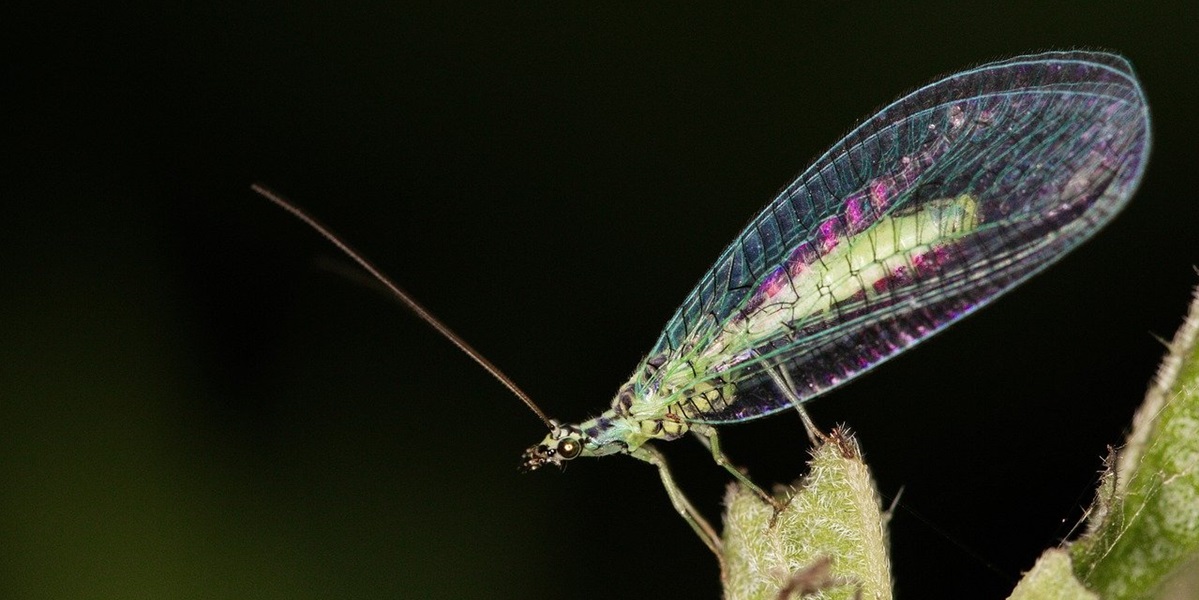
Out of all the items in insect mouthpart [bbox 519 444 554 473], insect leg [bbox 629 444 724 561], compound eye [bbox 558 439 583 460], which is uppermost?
insect mouthpart [bbox 519 444 554 473]

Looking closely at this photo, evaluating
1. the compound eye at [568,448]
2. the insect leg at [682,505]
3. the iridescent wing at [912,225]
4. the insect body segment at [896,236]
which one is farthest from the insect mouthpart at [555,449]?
the iridescent wing at [912,225]

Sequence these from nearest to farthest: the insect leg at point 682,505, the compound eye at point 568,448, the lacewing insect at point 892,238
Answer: the lacewing insect at point 892,238, the insect leg at point 682,505, the compound eye at point 568,448

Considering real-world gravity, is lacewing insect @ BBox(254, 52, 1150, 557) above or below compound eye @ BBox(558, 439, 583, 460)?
below

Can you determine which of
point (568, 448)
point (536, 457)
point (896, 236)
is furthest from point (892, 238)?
point (536, 457)

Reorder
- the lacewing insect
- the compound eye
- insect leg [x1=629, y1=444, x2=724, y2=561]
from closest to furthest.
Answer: the lacewing insect < insect leg [x1=629, y1=444, x2=724, y2=561] < the compound eye

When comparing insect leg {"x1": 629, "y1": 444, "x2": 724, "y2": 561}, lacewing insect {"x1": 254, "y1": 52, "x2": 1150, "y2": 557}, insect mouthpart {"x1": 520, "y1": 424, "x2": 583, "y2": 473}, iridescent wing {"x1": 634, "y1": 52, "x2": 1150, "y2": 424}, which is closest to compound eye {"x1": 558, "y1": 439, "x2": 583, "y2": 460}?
Answer: insect mouthpart {"x1": 520, "y1": 424, "x2": 583, "y2": 473}

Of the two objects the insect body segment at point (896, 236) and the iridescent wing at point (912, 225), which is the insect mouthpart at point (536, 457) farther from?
the iridescent wing at point (912, 225)

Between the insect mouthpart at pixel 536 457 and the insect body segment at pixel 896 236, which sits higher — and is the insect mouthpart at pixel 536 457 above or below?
above

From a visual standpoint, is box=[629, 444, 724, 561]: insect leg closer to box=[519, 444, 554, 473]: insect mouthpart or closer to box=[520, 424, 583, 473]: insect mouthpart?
box=[520, 424, 583, 473]: insect mouthpart
